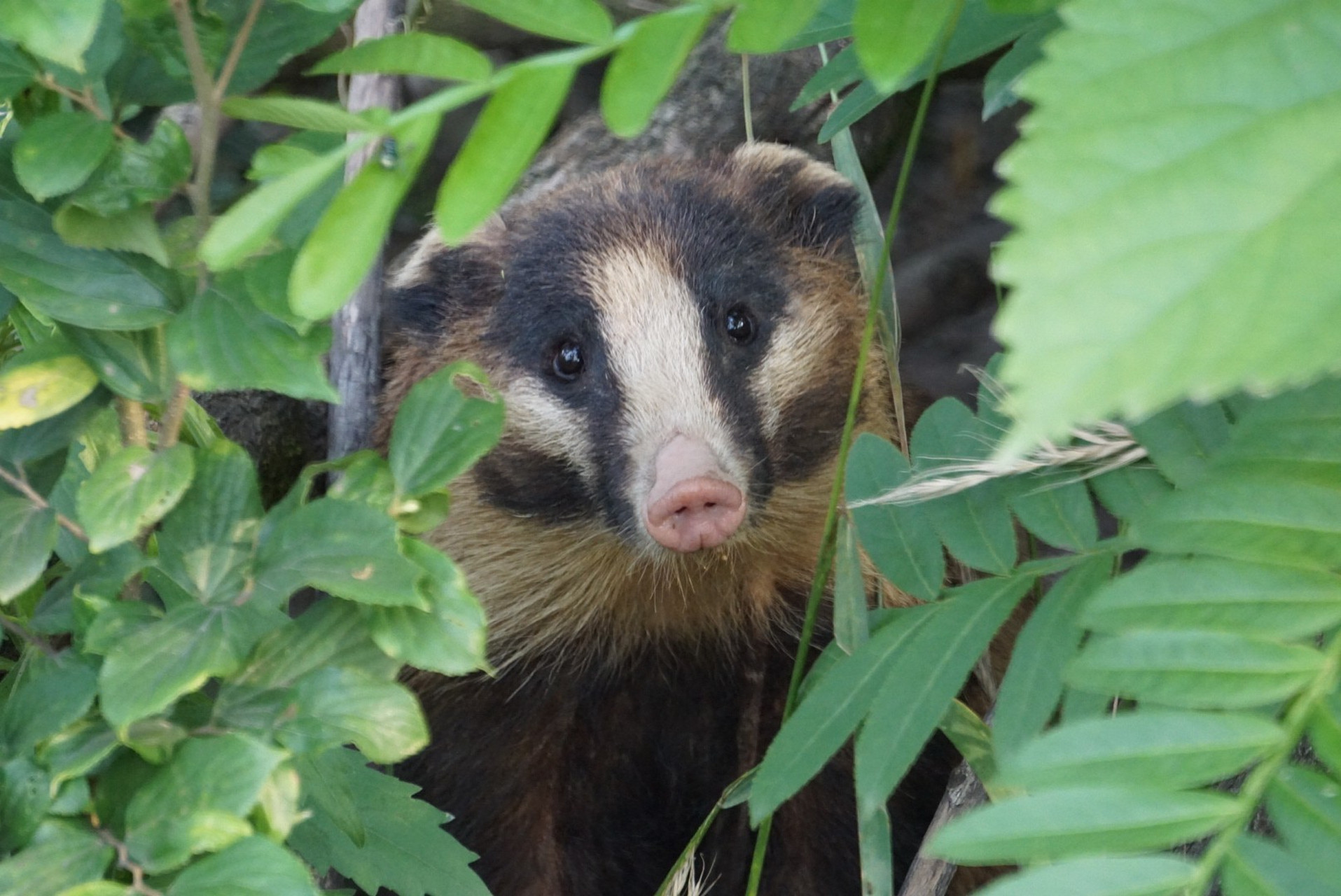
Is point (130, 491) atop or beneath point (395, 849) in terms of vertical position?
atop

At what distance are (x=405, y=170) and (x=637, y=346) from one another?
7.29ft

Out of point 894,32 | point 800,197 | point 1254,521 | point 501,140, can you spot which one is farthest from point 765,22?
point 800,197

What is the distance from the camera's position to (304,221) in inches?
68.2

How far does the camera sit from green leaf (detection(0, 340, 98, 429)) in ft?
5.60

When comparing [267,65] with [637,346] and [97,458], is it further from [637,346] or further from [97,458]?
[637,346]

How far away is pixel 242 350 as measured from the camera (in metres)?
1.69

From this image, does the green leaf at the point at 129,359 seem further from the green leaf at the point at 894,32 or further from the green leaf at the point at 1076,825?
the green leaf at the point at 1076,825

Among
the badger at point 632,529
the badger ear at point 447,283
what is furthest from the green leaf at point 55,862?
the badger ear at point 447,283

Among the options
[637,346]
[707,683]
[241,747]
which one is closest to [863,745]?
[241,747]

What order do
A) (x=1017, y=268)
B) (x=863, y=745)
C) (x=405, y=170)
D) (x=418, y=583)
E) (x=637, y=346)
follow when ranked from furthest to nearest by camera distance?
Result: (x=637, y=346), (x=863, y=745), (x=418, y=583), (x=405, y=170), (x=1017, y=268)

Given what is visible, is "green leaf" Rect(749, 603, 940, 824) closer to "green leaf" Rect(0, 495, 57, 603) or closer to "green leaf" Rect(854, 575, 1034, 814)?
"green leaf" Rect(854, 575, 1034, 814)

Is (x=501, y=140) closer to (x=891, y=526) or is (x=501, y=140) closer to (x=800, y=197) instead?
(x=891, y=526)

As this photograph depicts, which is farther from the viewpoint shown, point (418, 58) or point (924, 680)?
point (924, 680)

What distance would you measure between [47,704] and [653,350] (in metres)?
1.88
